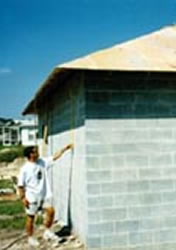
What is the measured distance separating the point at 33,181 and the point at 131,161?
5.96 ft

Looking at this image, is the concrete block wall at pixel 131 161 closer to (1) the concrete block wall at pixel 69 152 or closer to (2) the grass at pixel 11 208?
(1) the concrete block wall at pixel 69 152

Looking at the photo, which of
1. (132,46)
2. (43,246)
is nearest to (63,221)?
(43,246)

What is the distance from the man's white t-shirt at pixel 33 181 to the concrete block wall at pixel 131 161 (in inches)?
47.9

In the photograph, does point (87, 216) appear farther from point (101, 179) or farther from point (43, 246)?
point (43, 246)

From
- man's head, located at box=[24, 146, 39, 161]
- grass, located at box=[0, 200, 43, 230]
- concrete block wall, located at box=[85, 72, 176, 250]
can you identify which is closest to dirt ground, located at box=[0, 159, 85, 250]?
grass, located at box=[0, 200, 43, 230]

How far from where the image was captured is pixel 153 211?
7.48m

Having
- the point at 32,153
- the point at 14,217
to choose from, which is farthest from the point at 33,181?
the point at 14,217

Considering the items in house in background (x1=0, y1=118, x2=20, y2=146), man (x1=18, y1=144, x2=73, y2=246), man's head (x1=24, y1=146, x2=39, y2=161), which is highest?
house in background (x1=0, y1=118, x2=20, y2=146)

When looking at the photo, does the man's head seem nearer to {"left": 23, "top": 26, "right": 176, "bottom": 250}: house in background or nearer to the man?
the man

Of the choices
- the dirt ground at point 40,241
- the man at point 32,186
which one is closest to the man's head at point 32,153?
the man at point 32,186

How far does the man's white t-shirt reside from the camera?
793 cm

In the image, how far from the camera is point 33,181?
796cm

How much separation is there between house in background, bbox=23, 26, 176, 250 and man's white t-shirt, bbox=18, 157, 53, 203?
2.23 ft

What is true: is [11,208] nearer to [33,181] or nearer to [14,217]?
[14,217]
